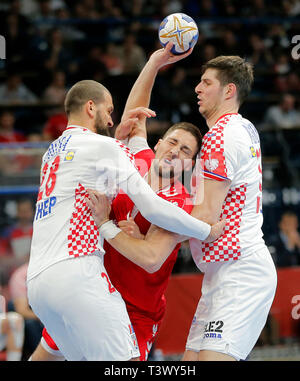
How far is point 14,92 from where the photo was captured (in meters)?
12.3

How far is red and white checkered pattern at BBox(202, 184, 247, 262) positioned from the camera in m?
4.88

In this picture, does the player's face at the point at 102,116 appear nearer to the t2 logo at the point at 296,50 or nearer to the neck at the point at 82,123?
the neck at the point at 82,123

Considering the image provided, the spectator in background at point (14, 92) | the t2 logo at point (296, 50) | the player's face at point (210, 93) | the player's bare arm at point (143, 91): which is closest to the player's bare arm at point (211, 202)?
the player's face at point (210, 93)

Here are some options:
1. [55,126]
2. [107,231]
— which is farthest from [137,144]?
[55,126]

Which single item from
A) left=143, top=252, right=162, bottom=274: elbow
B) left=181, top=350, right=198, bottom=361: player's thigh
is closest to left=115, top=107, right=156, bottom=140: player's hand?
left=143, top=252, right=162, bottom=274: elbow

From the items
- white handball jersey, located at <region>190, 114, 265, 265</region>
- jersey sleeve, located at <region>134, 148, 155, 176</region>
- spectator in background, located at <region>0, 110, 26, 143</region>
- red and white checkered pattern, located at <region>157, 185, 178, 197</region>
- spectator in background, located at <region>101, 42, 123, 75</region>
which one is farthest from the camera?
spectator in background, located at <region>101, 42, 123, 75</region>

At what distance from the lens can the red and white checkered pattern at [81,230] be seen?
4.52m

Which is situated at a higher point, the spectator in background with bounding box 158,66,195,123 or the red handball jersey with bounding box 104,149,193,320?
the spectator in background with bounding box 158,66,195,123

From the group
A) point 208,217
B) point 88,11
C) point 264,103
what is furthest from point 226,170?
point 88,11

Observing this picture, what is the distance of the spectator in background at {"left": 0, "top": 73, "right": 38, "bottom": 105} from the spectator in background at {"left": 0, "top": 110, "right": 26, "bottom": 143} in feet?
3.16

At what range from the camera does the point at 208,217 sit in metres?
4.80

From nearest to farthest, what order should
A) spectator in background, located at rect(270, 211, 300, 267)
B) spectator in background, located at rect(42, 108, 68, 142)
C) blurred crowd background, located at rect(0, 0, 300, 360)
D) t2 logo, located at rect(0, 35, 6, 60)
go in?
blurred crowd background, located at rect(0, 0, 300, 360) → spectator in background, located at rect(270, 211, 300, 267) → spectator in background, located at rect(42, 108, 68, 142) → t2 logo, located at rect(0, 35, 6, 60)

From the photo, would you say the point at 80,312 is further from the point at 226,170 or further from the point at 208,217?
the point at 226,170

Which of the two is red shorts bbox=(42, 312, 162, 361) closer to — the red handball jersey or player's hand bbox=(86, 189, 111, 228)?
the red handball jersey
